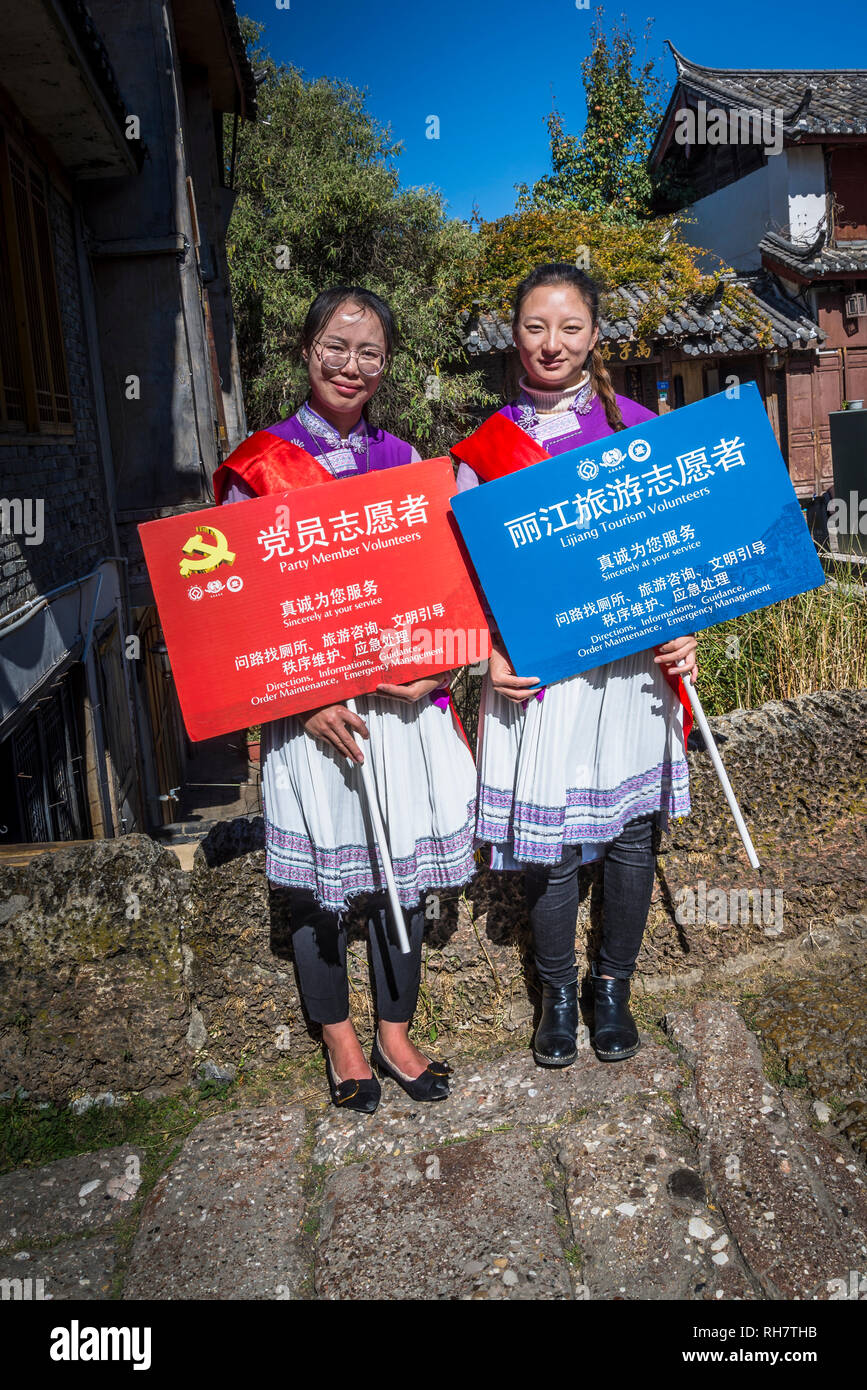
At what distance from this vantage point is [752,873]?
3250mm

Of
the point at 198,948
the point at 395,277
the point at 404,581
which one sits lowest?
the point at 198,948

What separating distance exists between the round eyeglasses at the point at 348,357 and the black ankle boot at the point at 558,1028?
1804mm

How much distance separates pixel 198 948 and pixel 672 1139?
1428 mm

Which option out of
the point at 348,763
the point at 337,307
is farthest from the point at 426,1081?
the point at 337,307

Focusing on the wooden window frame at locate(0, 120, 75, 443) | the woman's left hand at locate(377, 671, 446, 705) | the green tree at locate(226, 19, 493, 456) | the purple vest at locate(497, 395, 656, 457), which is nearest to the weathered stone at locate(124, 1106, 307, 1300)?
the woman's left hand at locate(377, 671, 446, 705)

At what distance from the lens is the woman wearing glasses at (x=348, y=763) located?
2496 mm

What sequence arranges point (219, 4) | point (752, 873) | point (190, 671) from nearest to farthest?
point (190, 671) < point (752, 873) < point (219, 4)

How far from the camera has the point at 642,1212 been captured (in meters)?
2.33

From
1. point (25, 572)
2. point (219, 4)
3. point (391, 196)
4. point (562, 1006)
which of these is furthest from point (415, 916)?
point (391, 196)

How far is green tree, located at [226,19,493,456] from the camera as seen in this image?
48.2 ft

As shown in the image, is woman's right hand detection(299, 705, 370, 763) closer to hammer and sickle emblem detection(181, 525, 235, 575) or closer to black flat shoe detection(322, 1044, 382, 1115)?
hammer and sickle emblem detection(181, 525, 235, 575)

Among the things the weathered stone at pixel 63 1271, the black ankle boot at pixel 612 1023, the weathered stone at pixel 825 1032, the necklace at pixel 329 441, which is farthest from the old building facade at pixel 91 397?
the weathered stone at pixel 825 1032

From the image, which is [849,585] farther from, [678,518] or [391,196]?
[391,196]

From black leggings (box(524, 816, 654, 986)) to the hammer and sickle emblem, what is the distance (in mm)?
1203
